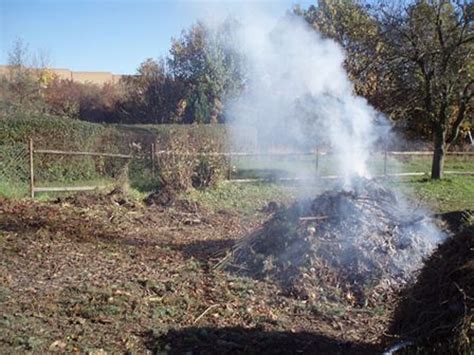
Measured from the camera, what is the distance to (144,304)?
21.0 ft

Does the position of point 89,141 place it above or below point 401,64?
below

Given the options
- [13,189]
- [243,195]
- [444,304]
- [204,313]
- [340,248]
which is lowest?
[204,313]

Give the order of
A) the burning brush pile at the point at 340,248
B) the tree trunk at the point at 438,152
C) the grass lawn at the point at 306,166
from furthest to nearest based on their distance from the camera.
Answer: the tree trunk at the point at 438,152, the grass lawn at the point at 306,166, the burning brush pile at the point at 340,248

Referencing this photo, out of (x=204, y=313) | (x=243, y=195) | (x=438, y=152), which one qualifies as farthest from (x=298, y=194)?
(x=204, y=313)

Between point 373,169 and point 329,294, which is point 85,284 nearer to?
point 329,294

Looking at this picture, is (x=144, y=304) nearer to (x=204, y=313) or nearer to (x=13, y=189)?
(x=204, y=313)

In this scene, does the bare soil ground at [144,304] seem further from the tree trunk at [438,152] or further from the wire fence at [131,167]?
the tree trunk at [438,152]

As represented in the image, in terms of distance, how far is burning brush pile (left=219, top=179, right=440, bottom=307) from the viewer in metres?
7.65

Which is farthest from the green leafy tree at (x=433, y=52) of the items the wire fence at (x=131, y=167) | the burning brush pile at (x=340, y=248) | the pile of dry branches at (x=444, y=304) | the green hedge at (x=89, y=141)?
the pile of dry branches at (x=444, y=304)

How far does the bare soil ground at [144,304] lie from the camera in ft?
18.0

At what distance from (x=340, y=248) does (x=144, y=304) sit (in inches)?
120

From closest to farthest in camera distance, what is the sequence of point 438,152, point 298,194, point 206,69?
point 298,194 → point 438,152 → point 206,69

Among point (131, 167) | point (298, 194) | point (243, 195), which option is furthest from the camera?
point (131, 167)

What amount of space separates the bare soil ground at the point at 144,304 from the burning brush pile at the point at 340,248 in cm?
33
